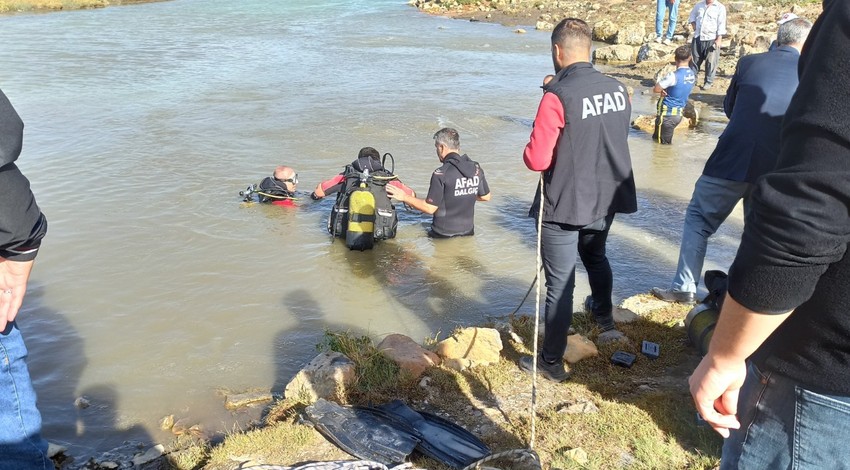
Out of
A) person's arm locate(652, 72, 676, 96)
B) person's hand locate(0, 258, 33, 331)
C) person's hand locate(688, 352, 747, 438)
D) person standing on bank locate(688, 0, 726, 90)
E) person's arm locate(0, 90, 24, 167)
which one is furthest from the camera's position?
person standing on bank locate(688, 0, 726, 90)

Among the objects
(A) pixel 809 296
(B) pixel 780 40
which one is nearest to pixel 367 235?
(B) pixel 780 40

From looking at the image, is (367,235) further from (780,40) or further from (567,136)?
(780,40)

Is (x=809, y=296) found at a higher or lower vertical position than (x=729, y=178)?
higher

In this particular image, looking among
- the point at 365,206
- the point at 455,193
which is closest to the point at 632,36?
the point at 455,193

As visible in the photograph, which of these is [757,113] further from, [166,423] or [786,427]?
[166,423]

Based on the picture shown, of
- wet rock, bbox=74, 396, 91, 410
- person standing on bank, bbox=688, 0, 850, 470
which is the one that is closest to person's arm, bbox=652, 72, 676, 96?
wet rock, bbox=74, 396, 91, 410

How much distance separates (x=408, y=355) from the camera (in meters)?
4.52

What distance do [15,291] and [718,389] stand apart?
2596 mm

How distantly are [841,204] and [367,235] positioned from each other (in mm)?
6012

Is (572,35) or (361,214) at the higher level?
(572,35)

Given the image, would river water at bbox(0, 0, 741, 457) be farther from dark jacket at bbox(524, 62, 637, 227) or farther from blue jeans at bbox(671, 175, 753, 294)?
dark jacket at bbox(524, 62, 637, 227)

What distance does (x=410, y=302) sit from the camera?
635 centimetres

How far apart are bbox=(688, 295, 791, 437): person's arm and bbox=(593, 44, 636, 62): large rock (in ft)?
67.7

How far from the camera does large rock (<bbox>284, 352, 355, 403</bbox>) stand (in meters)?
4.27
